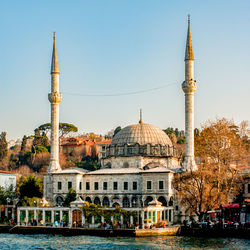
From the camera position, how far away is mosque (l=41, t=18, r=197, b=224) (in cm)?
4512

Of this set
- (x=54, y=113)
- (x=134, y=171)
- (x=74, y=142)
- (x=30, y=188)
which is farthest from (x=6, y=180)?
(x=74, y=142)

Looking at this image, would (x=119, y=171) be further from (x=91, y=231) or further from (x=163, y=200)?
(x=91, y=231)

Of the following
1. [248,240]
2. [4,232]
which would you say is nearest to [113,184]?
[4,232]

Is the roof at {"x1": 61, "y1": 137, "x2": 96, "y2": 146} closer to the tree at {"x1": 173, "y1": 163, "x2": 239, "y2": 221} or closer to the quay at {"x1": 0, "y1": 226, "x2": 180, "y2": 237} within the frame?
the tree at {"x1": 173, "y1": 163, "x2": 239, "y2": 221}

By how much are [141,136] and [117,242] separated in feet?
64.4

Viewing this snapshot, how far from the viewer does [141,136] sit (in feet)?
169

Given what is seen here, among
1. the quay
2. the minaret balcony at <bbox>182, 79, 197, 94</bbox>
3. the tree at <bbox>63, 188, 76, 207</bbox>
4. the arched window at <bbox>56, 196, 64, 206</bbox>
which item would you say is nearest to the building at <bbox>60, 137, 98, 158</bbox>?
the arched window at <bbox>56, 196, 64, 206</bbox>

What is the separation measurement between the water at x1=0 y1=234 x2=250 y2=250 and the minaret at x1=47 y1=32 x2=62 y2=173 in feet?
44.4

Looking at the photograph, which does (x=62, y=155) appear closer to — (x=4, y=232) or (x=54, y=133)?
(x=54, y=133)

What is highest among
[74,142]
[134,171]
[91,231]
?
[74,142]

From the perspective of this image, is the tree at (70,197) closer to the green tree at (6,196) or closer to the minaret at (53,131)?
the minaret at (53,131)

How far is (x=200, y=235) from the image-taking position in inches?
1458

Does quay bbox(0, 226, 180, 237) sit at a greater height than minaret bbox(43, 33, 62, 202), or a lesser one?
lesser

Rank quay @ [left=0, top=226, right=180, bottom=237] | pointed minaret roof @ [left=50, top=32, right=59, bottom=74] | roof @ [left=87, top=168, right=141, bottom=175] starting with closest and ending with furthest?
1. quay @ [left=0, top=226, right=180, bottom=237]
2. roof @ [left=87, top=168, right=141, bottom=175]
3. pointed minaret roof @ [left=50, top=32, right=59, bottom=74]
